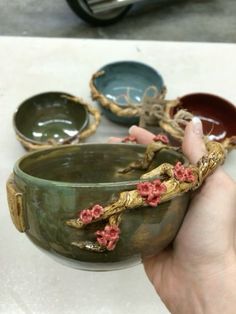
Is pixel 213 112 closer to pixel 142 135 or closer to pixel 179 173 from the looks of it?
pixel 142 135

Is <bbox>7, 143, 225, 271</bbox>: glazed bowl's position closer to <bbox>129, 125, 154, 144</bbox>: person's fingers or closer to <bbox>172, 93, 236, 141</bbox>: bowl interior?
<bbox>129, 125, 154, 144</bbox>: person's fingers

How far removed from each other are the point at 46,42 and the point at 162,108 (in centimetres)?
40

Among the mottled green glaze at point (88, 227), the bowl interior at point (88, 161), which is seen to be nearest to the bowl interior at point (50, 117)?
the bowl interior at point (88, 161)

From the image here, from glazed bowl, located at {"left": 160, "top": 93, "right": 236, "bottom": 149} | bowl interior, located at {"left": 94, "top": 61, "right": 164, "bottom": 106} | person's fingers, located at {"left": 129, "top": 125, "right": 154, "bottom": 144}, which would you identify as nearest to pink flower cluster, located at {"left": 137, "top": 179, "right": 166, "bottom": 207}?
person's fingers, located at {"left": 129, "top": 125, "right": 154, "bottom": 144}

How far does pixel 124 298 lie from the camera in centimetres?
74

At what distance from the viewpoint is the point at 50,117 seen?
1.04 meters

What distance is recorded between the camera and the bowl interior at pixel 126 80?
1079 millimetres

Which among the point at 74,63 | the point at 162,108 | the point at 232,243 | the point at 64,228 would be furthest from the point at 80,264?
the point at 74,63

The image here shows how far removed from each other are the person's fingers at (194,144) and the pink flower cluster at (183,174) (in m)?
0.10

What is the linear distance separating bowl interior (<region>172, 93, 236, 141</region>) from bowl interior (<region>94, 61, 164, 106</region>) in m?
0.10

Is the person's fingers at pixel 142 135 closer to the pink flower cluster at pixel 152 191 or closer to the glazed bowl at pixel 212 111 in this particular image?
the glazed bowl at pixel 212 111

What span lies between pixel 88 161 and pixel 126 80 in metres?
0.51

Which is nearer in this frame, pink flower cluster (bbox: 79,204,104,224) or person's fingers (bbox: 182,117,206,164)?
pink flower cluster (bbox: 79,204,104,224)

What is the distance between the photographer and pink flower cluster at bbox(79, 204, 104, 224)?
461 millimetres
